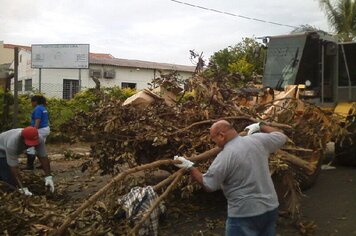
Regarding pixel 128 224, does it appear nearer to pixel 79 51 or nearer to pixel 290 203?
pixel 290 203

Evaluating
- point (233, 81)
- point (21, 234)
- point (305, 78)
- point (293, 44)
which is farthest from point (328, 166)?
point (21, 234)

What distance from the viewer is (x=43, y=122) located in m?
8.77

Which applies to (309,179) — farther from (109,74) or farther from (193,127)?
(109,74)

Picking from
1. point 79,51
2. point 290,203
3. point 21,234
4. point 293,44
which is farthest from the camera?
point 79,51

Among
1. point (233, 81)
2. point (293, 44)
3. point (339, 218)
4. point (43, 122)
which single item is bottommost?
point (339, 218)

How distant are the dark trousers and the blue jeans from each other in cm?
368

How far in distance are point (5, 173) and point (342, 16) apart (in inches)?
854

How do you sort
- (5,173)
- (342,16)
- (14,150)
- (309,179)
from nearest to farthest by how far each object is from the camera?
(14,150) → (5,173) → (309,179) → (342,16)

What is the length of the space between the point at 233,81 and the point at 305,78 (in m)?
2.11

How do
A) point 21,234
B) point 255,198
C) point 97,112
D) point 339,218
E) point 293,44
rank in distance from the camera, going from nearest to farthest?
point 255,198 → point 21,234 → point 339,218 → point 97,112 → point 293,44

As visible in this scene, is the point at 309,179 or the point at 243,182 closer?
the point at 243,182

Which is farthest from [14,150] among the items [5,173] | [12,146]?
[5,173]

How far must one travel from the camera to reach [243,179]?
352 cm

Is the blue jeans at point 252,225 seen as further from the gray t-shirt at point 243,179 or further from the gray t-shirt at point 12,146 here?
the gray t-shirt at point 12,146
